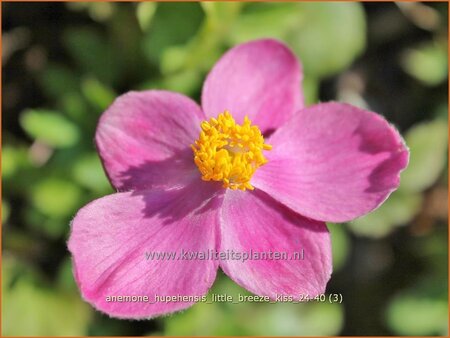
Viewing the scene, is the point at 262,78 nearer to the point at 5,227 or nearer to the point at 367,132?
the point at 367,132

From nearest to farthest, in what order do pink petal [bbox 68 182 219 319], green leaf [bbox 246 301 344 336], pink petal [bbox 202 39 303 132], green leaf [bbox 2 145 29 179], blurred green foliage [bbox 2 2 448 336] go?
pink petal [bbox 68 182 219 319], pink petal [bbox 202 39 303 132], blurred green foliage [bbox 2 2 448 336], green leaf [bbox 2 145 29 179], green leaf [bbox 246 301 344 336]

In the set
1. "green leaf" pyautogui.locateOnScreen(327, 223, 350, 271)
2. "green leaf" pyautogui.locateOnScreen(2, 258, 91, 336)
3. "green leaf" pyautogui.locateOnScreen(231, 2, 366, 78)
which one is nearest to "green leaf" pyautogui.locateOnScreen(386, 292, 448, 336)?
"green leaf" pyautogui.locateOnScreen(327, 223, 350, 271)

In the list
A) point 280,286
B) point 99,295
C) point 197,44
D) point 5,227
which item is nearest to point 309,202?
point 280,286

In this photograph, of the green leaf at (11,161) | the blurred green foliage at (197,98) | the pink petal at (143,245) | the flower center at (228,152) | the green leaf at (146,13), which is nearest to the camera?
the pink petal at (143,245)

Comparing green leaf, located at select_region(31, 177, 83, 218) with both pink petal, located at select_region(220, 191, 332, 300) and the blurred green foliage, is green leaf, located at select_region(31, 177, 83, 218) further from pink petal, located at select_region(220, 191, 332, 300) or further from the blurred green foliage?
pink petal, located at select_region(220, 191, 332, 300)

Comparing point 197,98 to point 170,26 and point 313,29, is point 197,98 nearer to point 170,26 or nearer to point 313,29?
point 170,26

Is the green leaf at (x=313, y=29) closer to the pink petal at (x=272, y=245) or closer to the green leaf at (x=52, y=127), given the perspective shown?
the green leaf at (x=52, y=127)

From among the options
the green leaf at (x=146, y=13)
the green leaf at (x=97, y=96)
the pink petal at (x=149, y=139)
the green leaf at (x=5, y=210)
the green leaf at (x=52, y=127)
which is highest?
the green leaf at (x=146, y=13)

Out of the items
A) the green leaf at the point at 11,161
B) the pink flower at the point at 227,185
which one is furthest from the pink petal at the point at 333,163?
the green leaf at the point at 11,161
